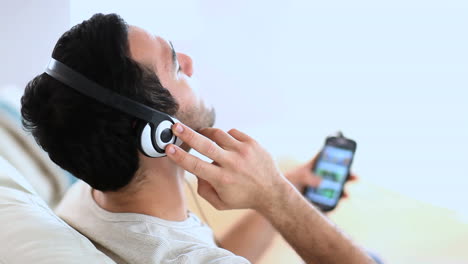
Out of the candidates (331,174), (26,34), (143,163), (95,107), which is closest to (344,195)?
(331,174)

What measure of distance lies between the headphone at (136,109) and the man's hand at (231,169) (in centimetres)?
2

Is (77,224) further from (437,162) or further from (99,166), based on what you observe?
(437,162)

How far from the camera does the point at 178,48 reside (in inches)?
64.6

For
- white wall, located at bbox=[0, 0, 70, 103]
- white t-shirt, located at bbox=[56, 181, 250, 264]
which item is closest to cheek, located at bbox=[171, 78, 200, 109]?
white t-shirt, located at bbox=[56, 181, 250, 264]

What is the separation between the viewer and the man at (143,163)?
784 millimetres

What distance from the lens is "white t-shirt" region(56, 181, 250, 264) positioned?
0.75m

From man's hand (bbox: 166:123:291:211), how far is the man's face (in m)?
0.05

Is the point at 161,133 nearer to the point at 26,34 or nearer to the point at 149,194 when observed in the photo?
the point at 149,194

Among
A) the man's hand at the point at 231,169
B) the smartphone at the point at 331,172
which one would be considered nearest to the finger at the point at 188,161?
the man's hand at the point at 231,169

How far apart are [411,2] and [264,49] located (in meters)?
0.53

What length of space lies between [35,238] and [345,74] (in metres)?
1.00

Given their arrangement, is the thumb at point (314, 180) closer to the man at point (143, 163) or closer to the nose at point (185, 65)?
the man at point (143, 163)

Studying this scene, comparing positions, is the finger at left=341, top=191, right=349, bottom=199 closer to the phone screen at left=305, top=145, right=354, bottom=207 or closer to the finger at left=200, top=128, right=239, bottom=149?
the phone screen at left=305, top=145, right=354, bottom=207

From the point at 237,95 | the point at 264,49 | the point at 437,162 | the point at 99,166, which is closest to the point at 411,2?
the point at 437,162
